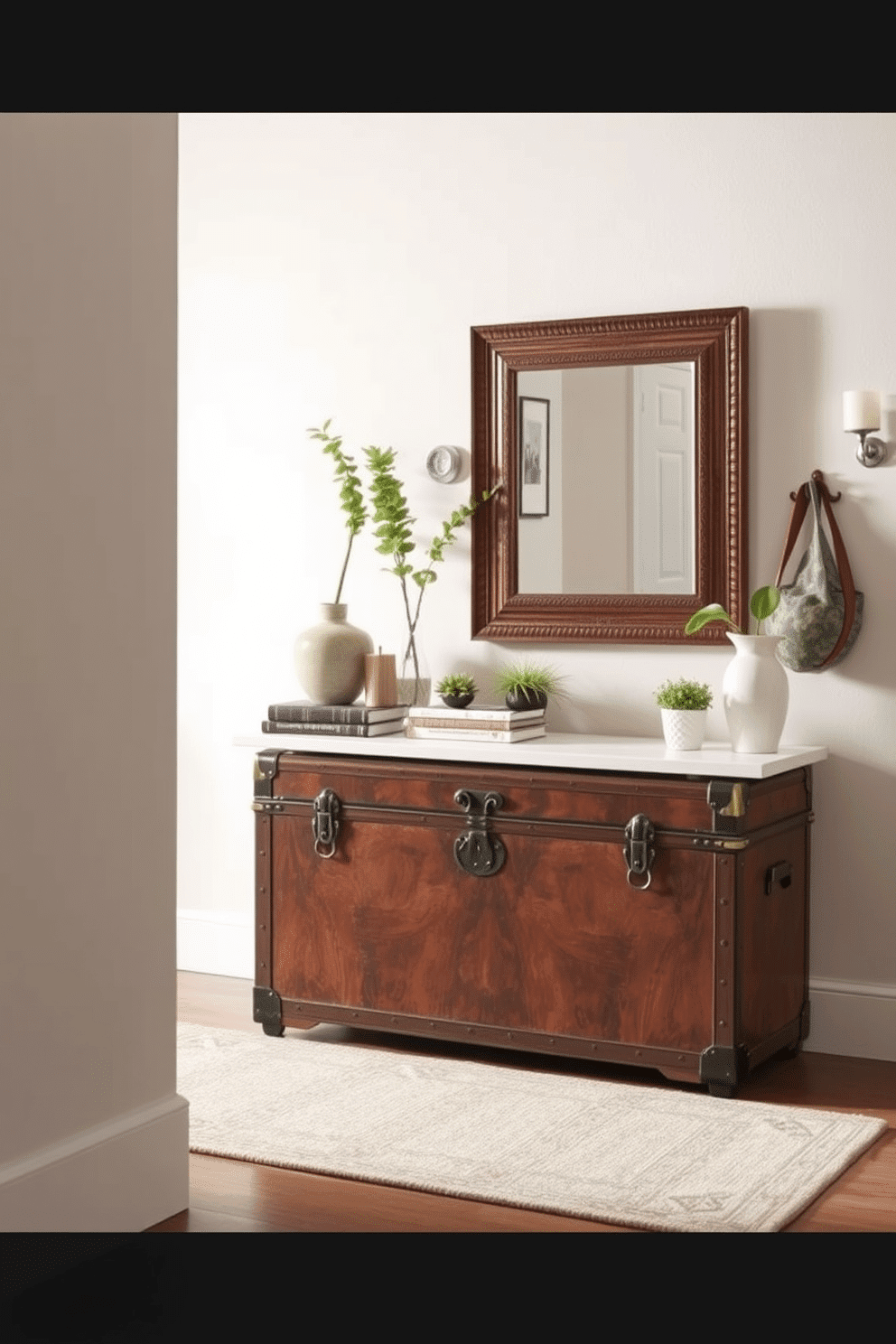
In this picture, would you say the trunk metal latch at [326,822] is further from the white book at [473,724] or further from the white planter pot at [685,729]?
the white planter pot at [685,729]

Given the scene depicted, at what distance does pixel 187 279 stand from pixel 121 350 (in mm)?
2385

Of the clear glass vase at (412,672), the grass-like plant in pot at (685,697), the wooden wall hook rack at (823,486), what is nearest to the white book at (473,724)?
the clear glass vase at (412,672)

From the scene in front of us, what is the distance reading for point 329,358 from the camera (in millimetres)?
Result: 4910

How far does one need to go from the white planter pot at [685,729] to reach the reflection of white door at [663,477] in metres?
0.45

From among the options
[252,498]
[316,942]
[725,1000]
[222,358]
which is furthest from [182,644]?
[725,1000]

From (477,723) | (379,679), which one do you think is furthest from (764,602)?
(379,679)

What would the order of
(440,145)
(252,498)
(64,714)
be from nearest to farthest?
(64,714) < (440,145) < (252,498)

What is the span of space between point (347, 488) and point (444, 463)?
11.2 inches

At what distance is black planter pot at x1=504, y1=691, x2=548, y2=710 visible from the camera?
4.34 metres

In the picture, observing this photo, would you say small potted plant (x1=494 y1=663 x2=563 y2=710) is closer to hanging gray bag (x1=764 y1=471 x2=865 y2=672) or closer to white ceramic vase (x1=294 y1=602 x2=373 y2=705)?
white ceramic vase (x1=294 y1=602 x2=373 y2=705)

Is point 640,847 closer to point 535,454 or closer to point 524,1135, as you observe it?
point 524,1135

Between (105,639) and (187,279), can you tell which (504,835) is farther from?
(187,279)

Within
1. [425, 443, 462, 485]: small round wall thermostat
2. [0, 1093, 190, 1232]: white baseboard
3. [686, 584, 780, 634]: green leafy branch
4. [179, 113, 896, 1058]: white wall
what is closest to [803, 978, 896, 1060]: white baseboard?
[179, 113, 896, 1058]: white wall

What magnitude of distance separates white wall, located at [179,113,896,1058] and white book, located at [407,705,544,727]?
319mm
